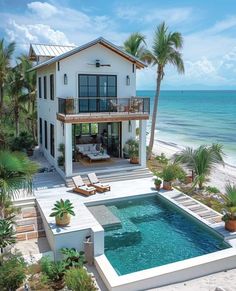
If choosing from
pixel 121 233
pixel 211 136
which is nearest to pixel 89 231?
pixel 121 233

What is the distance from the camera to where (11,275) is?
845cm

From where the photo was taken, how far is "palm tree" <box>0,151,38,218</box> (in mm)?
8297

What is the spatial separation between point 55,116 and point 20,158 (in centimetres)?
1102

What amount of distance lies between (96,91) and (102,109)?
119 centimetres

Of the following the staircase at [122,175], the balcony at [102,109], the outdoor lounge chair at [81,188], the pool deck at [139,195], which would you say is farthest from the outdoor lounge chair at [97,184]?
the balcony at [102,109]

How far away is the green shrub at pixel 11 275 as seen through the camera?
8375mm

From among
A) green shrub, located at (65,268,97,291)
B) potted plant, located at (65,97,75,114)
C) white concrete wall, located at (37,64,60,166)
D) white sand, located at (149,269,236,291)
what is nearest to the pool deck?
white sand, located at (149,269,236,291)

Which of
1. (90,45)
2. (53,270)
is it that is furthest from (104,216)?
(90,45)

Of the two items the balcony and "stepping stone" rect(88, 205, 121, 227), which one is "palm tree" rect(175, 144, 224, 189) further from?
"stepping stone" rect(88, 205, 121, 227)

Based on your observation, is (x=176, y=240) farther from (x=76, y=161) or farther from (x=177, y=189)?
(x=76, y=161)

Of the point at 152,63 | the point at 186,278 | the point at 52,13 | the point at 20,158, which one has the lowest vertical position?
the point at 186,278

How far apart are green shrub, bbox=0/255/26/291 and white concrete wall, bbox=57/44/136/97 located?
467 inches

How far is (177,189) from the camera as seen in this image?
16719mm

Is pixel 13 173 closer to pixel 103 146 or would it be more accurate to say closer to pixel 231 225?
pixel 231 225
